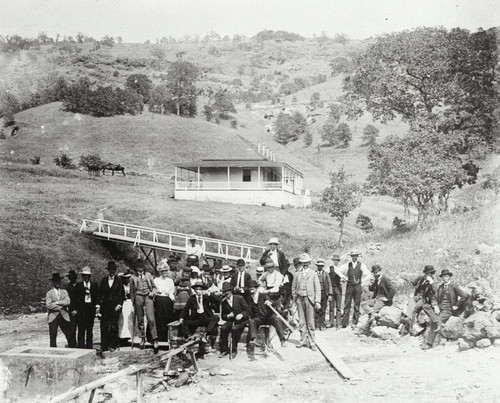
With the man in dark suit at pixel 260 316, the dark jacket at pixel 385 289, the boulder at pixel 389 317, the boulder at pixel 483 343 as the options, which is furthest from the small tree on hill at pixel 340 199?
the boulder at pixel 483 343

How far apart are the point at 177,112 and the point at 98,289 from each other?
7335 centimetres

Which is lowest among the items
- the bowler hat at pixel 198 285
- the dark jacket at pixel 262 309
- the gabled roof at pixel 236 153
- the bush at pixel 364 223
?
the bush at pixel 364 223

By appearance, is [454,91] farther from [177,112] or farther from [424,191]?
[177,112]

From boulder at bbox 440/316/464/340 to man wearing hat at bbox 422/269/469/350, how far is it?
0.12m

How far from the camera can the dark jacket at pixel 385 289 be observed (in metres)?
12.7

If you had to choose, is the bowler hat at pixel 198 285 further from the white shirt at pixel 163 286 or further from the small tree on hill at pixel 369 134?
the small tree on hill at pixel 369 134

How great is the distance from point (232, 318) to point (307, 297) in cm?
165

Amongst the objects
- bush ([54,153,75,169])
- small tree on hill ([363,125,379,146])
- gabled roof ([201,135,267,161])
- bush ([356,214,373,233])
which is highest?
small tree on hill ([363,125,379,146])

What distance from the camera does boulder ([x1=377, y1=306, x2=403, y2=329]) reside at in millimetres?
11992

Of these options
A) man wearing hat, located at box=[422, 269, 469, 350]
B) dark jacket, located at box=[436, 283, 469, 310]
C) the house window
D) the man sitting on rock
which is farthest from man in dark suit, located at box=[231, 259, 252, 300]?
the house window

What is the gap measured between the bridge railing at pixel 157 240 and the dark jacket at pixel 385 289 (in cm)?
1286

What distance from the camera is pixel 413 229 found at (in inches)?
952

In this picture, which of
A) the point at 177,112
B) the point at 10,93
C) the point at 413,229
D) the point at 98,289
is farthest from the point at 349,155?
the point at 98,289

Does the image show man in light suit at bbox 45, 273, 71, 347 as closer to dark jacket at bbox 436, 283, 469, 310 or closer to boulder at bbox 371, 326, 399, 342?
boulder at bbox 371, 326, 399, 342
